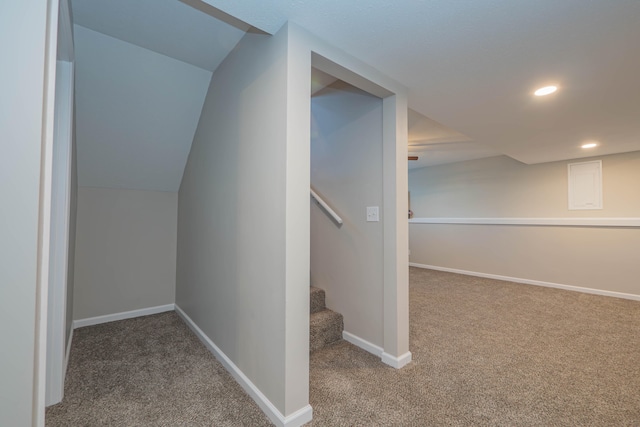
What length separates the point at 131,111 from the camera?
7.34 ft

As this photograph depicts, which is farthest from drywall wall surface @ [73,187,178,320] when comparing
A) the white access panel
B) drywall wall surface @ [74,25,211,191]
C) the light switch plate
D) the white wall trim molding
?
the white access panel

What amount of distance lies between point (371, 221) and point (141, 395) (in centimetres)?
187

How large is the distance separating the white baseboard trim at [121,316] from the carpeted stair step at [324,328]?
186cm

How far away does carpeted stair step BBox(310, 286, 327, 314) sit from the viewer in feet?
8.04

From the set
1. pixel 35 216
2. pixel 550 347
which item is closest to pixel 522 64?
pixel 550 347

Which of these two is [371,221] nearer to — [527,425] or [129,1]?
[527,425]

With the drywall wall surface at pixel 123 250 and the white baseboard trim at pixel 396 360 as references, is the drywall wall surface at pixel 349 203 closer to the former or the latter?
the white baseboard trim at pixel 396 360

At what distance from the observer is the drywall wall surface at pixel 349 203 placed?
2.13 meters

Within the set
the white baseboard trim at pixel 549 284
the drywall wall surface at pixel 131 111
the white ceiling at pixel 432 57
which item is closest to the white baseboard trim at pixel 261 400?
the drywall wall surface at pixel 131 111

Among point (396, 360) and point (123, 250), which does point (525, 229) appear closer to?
point (396, 360)

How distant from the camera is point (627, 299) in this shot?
143 inches

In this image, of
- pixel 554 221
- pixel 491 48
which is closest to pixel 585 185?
pixel 554 221

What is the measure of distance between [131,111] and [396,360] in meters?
2.82

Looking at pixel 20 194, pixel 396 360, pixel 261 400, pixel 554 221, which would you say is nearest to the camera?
pixel 20 194
